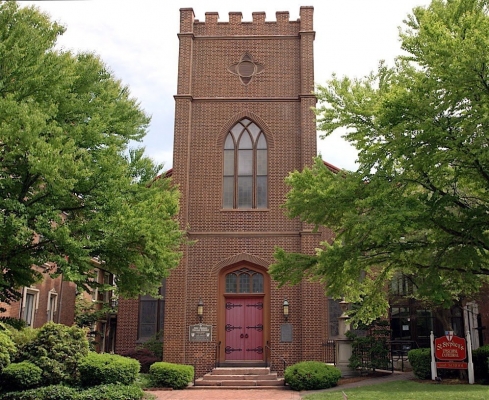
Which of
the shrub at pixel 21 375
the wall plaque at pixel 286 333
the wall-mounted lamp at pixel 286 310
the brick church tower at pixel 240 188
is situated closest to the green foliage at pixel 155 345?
the brick church tower at pixel 240 188

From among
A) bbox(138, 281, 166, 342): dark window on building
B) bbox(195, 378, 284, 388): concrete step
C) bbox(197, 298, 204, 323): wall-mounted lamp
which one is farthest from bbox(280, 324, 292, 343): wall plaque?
bbox(138, 281, 166, 342): dark window on building

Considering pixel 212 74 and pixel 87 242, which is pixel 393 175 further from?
pixel 212 74

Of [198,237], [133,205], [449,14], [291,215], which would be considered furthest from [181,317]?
[449,14]

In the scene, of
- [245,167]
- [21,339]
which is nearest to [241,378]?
[21,339]

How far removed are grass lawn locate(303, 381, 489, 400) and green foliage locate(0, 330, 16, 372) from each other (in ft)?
26.4

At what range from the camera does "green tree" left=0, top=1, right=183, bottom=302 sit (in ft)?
40.7

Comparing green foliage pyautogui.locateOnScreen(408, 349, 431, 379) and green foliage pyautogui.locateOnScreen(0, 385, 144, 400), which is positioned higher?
green foliage pyautogui.locateOnScreen(408, 349, 431, 379)

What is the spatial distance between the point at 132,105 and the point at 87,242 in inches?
230

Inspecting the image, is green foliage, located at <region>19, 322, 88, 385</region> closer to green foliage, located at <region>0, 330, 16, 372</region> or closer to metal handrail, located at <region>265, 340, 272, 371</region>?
green foliage, located at <region>0, 330, 16, 372</region>

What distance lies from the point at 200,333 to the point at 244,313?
6.34 feet

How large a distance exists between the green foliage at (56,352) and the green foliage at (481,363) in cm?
1218

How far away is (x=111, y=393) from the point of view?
1427 centimetres

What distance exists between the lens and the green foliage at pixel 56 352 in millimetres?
14602

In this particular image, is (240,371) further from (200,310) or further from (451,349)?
(451,349)
